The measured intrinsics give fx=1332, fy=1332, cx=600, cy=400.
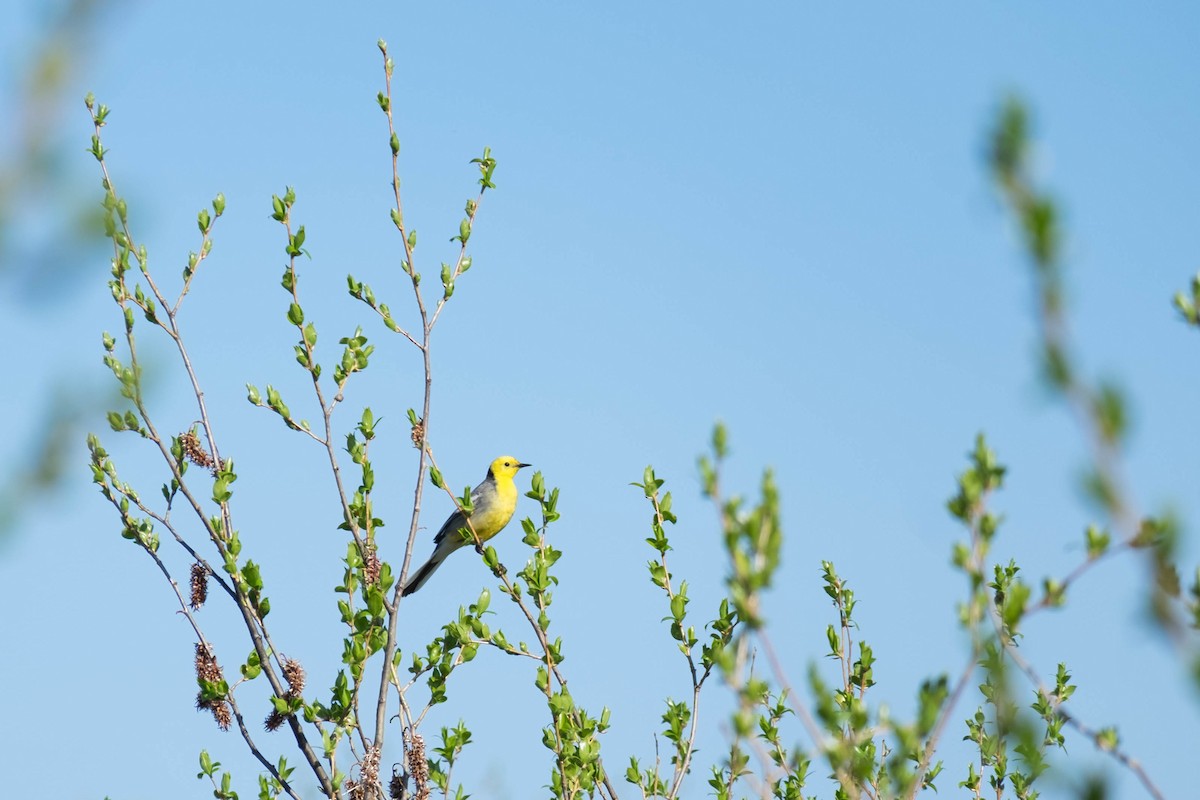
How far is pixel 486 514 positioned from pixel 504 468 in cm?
89

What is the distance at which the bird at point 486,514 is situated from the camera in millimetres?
11594

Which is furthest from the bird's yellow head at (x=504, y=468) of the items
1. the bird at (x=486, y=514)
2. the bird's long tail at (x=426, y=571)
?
the bird's long tail at (x=426, y=571)

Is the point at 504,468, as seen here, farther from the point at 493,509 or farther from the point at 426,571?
the point at 426,571

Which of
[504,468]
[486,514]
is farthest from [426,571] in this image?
[504,468]

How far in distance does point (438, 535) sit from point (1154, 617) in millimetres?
10102

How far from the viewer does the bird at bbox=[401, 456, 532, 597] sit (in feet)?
38.0

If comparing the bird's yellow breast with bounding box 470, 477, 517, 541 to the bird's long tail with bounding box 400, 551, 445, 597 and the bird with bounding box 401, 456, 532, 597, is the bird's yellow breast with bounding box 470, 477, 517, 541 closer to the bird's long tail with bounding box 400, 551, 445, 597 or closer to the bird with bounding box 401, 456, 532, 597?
the bird with bounding box 401, 456, 532, 597

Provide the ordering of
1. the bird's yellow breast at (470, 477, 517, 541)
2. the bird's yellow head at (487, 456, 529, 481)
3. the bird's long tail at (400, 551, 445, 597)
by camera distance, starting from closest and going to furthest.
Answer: the bird's long tail at (400, 551, 445, 597), the bird's yellow breast at (470, 477, 517, 541), the bird's yellow head at (487, 456, 529, 481)

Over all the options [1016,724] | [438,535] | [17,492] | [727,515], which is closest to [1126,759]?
[1016,724]

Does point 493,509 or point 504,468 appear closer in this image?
point 493,509

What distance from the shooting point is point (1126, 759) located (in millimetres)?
2305

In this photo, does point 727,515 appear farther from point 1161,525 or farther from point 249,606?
point 249,606

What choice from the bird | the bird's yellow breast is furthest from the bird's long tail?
the bird's yellow breast

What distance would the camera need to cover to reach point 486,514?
40.5ft
